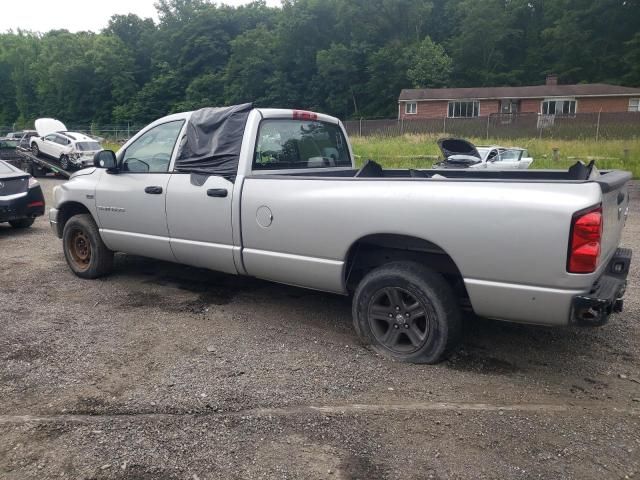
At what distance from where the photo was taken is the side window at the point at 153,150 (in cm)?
544

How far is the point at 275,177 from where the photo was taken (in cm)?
448

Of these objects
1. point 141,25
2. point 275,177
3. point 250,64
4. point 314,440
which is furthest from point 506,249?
point 141,25

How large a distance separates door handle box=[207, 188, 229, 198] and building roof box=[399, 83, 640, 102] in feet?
149

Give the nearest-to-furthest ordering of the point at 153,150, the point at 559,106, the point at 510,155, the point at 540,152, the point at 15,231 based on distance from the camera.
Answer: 1. the point at 153,150
2. the point at 15,231
3. the point at 510,155
4. the point at 540,152
5. the point at 559,106

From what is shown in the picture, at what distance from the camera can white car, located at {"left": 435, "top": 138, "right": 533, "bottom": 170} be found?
12.7 metres

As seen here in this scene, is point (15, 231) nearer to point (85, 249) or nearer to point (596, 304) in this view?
point (85, 249)

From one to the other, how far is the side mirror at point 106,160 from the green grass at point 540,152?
14573 millimetres

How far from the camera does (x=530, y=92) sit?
46.2 meters

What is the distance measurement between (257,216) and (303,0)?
72614mm

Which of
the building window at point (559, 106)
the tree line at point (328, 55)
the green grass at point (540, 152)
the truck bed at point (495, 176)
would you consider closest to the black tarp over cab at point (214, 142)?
the truck bed at point (495, 176)

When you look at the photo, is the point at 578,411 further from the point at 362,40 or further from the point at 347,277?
the point at 362,40

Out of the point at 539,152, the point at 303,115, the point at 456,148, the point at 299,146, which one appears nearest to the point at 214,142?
the point at 299,146

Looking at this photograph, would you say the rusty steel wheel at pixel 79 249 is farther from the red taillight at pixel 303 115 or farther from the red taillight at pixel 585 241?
the red taillight at pixel 585 241

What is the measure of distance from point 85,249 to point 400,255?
4087 millimetres
